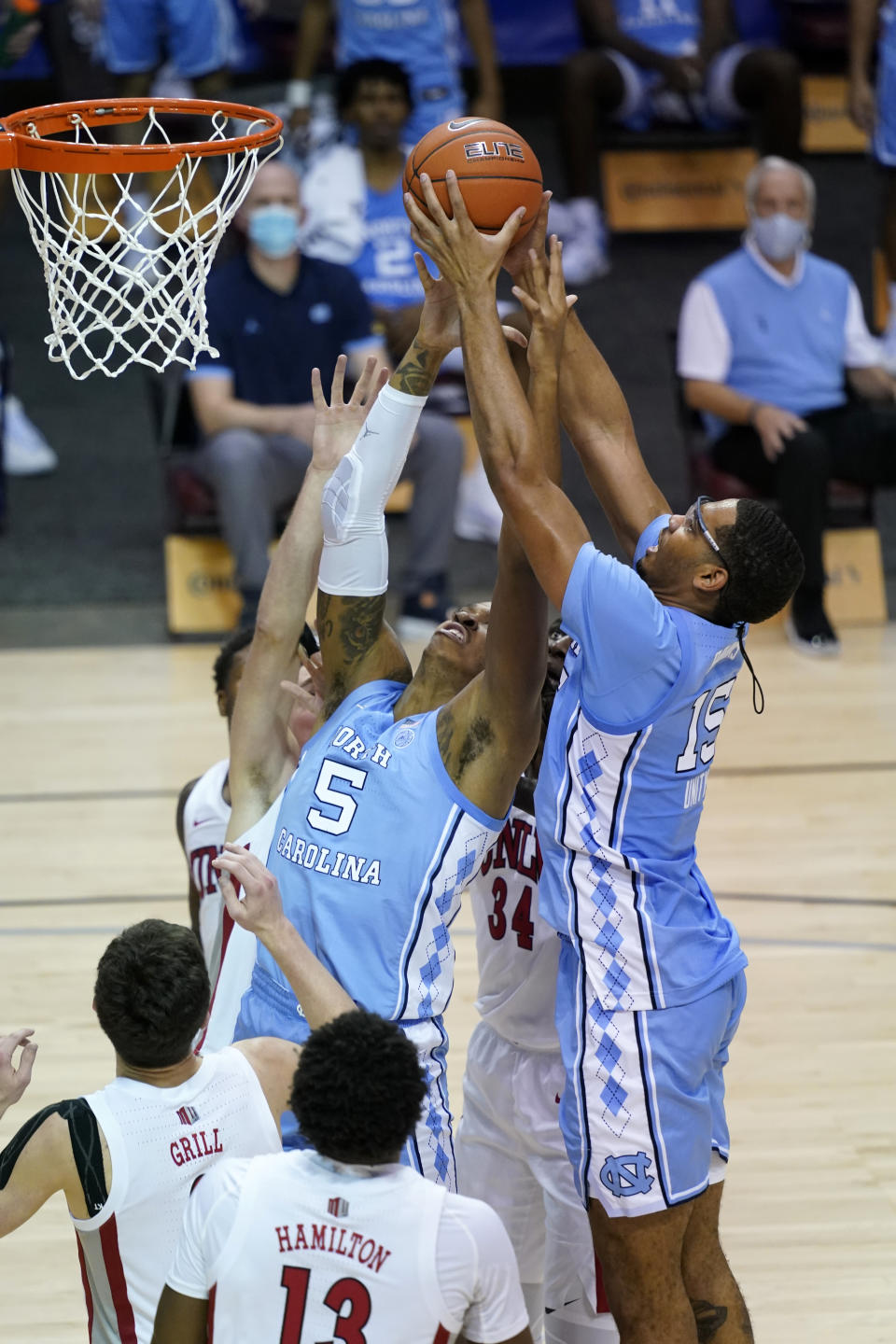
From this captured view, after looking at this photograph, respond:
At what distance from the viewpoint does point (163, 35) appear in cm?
1016

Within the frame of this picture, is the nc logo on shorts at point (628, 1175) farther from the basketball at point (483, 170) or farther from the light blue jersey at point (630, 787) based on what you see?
the basketball at point (483, 170)

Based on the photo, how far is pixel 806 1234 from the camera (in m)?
3.96

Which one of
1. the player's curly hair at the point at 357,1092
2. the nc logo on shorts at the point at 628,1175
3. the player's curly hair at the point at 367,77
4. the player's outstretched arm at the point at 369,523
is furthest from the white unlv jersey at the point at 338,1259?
the player's curly hair at the point at 367,77

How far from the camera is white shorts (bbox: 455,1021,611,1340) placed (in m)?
3.32

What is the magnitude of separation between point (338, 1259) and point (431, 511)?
242 inches

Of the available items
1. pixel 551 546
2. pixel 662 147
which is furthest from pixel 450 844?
pixel 662 147

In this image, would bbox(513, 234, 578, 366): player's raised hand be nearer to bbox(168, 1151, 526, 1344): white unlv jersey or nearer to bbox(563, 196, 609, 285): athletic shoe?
bbox(168, 1151, 526, 1344): white unlv jersey

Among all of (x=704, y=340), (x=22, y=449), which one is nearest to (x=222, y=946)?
(x=704, y=340)

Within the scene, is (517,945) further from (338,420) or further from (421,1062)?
(338,420)

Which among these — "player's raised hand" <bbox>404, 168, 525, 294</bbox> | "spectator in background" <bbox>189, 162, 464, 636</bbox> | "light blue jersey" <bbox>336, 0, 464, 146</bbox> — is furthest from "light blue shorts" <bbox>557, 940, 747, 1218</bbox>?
"light blue jersey" <bbox>336, 0, 464, 146</bbox>

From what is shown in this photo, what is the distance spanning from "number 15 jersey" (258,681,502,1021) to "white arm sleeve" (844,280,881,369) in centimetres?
610

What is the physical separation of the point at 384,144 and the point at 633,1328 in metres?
7.40

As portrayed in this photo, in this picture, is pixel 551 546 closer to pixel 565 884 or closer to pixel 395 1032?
pixel 565 884

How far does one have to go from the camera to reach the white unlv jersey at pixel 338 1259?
2.19 m
